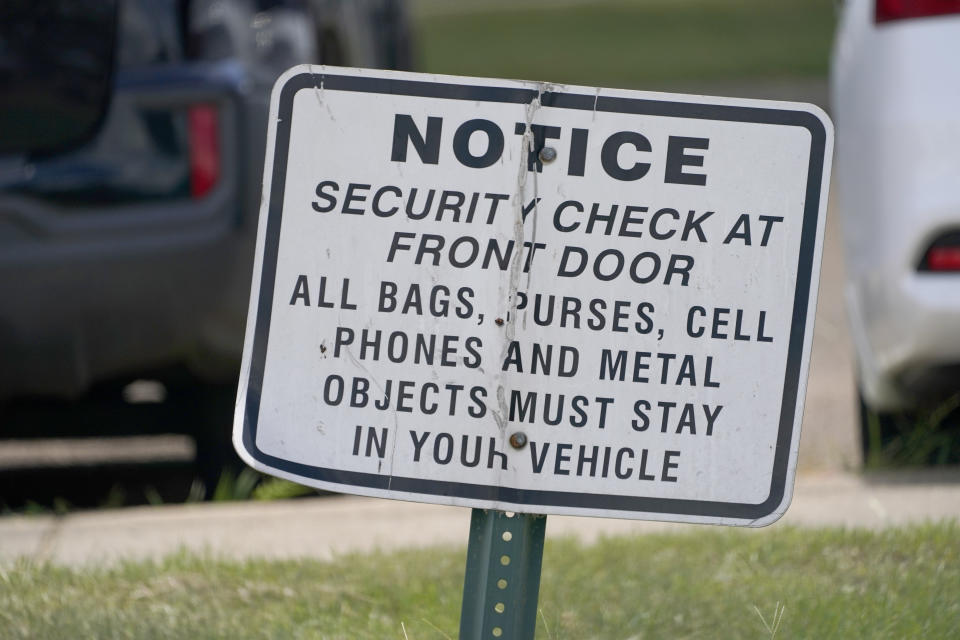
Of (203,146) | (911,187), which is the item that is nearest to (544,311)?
(911,187)

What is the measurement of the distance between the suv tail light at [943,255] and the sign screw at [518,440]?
1.62 m

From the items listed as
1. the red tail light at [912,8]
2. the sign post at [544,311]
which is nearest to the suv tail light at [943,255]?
the red tail light at [912,8]

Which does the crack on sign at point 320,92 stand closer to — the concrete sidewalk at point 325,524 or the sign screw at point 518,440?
the sign screw at point 518,440

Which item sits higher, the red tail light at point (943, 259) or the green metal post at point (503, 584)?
the red tail light at point (943, 259)

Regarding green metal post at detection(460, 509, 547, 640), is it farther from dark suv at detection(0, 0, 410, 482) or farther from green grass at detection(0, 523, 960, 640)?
dark suv at detection(0, 0, 410, 482)

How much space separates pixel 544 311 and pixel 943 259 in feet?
5.21

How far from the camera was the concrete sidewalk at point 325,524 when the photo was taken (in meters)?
3.21

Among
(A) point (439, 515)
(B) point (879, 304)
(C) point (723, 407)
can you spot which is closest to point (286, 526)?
(A) point (439, 515)

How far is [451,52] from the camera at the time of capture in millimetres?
19234

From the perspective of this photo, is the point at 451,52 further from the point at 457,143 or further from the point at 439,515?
the point at 457,143

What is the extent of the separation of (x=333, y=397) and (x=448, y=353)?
0.18m

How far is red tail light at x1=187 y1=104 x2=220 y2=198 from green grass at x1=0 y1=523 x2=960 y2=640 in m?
0.98

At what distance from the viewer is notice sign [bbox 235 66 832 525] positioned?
1.87 meters

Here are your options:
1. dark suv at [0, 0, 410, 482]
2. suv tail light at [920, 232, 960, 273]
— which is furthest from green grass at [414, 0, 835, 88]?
suv tail light at [920, 232, 960, 273]
